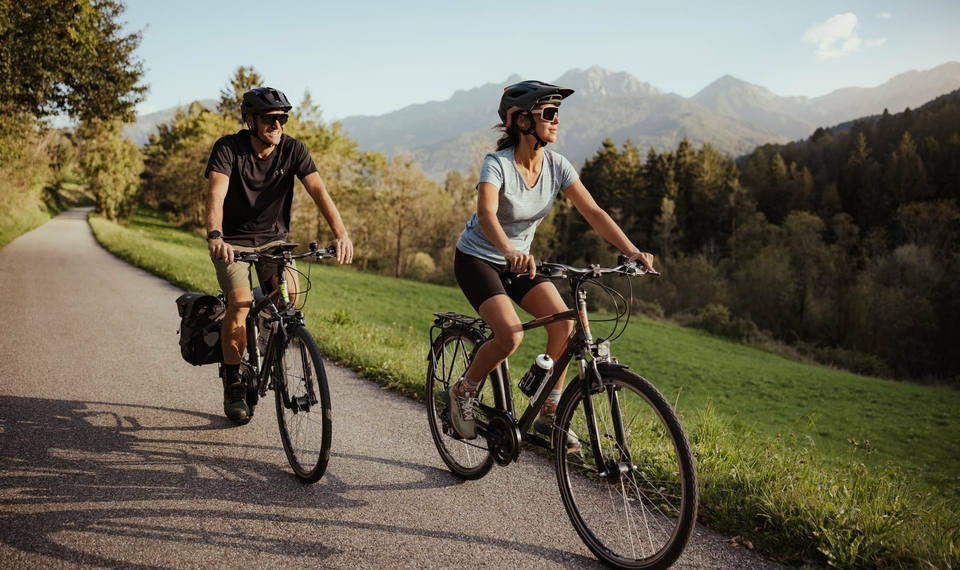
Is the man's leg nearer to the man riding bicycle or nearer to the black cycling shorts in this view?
the man riding bicycle

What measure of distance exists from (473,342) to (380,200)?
4637 cm

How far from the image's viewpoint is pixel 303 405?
383 cm

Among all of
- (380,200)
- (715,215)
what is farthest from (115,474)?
(715,215)

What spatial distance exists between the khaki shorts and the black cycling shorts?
1.30 m

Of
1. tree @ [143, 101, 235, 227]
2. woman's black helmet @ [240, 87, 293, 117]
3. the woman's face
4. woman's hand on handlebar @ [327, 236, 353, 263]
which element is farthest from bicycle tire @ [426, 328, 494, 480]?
tree @ [143, 101, 235, 227]

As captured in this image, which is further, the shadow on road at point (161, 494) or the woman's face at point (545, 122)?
the woman's face at point (545, 122)

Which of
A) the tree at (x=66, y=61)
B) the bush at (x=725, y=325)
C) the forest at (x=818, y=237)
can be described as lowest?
the bush at (x=725, y=325)

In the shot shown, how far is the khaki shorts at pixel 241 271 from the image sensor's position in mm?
4312

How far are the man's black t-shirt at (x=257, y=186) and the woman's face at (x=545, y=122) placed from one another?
5.51 ft

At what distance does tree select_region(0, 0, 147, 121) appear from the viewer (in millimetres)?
13625

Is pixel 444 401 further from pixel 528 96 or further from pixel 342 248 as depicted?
pixel 528 96

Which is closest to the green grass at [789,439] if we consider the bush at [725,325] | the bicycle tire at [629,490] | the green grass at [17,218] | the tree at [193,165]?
the bicycle tire at [629,490]

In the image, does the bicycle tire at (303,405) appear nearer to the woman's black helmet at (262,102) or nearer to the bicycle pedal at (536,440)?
the bicycle pedal at (536,440)

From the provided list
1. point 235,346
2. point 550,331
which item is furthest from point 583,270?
point 235,346
